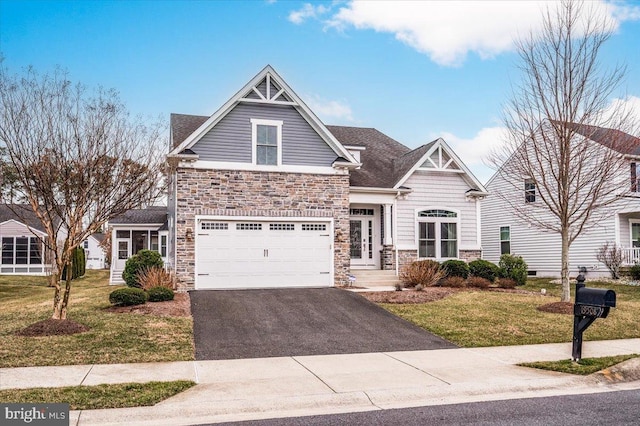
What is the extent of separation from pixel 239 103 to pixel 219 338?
9791mm

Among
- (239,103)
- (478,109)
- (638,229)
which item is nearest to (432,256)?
(478,109)

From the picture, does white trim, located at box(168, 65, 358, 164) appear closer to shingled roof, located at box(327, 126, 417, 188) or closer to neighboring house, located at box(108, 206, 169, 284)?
shingled roof, located at box(327, 126, 417, 188)

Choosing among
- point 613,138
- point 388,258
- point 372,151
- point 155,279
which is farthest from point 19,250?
point 613,138

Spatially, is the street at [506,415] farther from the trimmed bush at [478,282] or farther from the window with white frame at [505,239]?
the window with white frame at [505,239]

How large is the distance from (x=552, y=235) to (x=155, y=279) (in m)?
21.9

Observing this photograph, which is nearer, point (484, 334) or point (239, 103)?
point (484, 334)

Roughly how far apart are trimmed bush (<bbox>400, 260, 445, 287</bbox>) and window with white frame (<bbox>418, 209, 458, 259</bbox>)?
1.71 m

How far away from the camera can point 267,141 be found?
1950cm

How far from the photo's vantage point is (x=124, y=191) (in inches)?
513

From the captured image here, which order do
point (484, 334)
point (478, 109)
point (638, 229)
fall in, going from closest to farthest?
point (484, 334), point (478, 109), point (638, 229)

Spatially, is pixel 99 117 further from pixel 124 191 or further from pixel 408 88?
pixel 408 88

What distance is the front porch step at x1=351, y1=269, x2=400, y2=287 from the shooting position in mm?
20672

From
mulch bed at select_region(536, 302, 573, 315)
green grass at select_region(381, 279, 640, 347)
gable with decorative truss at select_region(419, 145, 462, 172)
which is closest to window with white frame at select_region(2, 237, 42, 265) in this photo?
gable with decorative truss at select_region(419, 145, 462, 172)

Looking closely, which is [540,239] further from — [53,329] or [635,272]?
[53,329]
